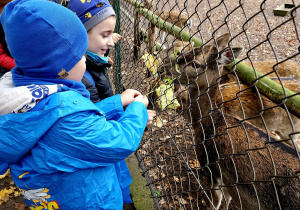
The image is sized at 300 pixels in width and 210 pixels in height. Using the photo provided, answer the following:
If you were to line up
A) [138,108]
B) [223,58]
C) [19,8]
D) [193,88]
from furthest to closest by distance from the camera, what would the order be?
[193,88] < [223,58] < [138,108] < [19,8]

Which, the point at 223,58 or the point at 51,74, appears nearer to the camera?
the point at 51,74

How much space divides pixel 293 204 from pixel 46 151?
2172 mm

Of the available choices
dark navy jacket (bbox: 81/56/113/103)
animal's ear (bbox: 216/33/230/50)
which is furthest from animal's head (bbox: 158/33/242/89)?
dark navy jacket (bbox: 81/56/113/103)

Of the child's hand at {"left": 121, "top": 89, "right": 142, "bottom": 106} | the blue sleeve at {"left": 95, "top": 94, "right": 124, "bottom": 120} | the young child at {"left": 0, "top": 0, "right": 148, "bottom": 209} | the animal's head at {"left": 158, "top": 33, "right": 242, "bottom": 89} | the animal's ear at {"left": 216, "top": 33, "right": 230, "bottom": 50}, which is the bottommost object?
the animal's head at {"left": 158, "top": 33, "right": 242, "bottom": 89}

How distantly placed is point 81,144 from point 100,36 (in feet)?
4.17

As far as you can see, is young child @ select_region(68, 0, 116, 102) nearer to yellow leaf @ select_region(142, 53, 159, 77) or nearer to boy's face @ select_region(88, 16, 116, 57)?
boy's face @ select_region(88, 16, 116, 57)

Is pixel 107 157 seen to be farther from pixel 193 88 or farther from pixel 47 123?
pixel 193 88

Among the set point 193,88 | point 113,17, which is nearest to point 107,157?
point 113,17

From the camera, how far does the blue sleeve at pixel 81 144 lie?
1469mm

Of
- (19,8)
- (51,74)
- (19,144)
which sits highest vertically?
(19,8)

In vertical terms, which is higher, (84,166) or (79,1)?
(79,1)

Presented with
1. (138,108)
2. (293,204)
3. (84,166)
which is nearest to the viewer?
(84,166)

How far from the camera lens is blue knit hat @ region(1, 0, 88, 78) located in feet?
4.51

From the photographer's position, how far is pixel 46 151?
152cm
